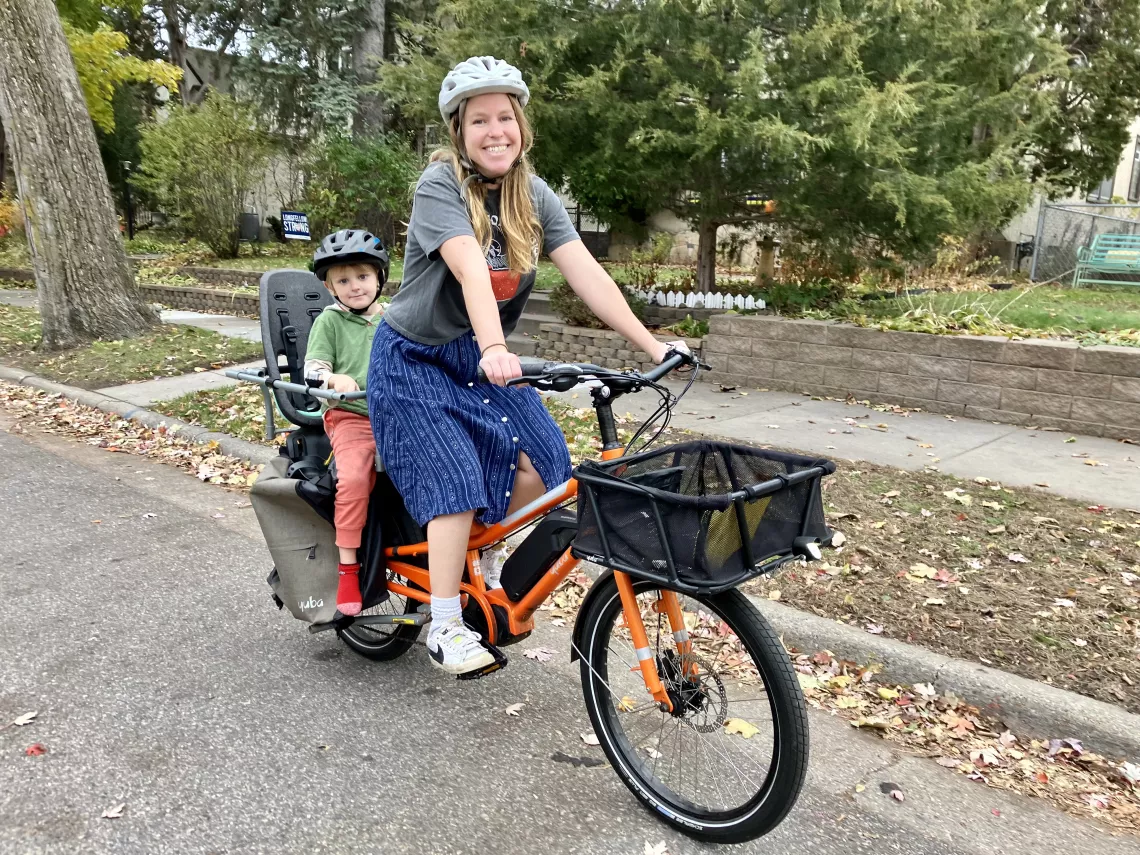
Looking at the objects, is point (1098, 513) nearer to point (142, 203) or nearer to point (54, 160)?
point (54, 160)

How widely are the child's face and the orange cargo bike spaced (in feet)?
1.57

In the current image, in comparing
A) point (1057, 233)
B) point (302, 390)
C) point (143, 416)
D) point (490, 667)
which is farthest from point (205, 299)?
point (1057, 233)

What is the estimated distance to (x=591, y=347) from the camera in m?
9.55

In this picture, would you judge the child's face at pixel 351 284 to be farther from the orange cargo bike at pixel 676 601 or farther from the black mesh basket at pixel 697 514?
the black mesh basket at pixel 697 514

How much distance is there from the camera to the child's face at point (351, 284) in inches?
143

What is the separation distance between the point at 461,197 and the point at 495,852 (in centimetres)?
190

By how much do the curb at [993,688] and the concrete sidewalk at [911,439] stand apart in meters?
2.34

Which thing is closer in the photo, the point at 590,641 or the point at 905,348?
the point at 590,641

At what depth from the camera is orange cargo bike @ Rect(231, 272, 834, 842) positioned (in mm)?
2266

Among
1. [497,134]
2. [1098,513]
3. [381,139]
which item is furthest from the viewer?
[381,139]

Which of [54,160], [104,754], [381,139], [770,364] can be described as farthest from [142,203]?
[104,754]

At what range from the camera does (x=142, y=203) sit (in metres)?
28.9

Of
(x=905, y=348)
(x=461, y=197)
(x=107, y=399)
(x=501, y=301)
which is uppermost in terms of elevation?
(x=461, y=197)

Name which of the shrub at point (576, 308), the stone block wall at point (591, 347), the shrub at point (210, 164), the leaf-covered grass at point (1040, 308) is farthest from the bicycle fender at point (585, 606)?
the shrub at point (210, 164)
